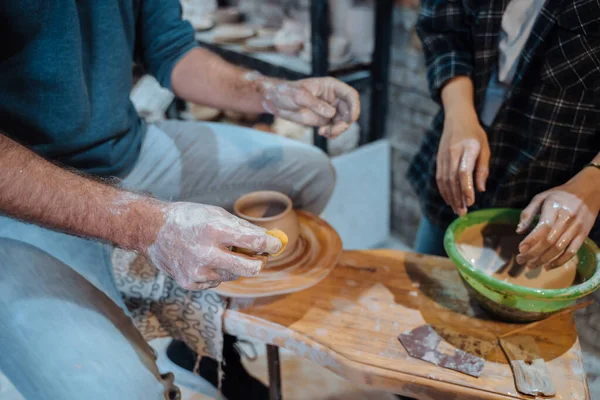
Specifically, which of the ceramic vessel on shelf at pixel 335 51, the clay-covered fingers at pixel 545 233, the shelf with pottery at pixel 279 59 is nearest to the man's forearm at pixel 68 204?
the clay-covered fingers at pixel 545 233

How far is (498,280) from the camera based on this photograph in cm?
91

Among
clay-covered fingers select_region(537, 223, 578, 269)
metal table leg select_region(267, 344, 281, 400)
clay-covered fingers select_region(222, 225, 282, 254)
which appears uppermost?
clay-covered fingers select_region(222, 225, 282, 254)

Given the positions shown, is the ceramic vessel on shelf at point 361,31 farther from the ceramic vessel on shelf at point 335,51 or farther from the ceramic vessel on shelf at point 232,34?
the ceramic vessel on shelf at point 232,34

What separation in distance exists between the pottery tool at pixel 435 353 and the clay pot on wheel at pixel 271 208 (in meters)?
0.33

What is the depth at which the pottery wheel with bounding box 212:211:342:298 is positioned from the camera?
3.38ft

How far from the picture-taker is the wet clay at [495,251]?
3.60 feet

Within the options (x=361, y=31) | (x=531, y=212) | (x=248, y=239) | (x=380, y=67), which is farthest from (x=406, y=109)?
(x=248, y=239)

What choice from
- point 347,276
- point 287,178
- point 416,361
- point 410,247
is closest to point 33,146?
point 287,178

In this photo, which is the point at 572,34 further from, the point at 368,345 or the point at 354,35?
the point at 354,35

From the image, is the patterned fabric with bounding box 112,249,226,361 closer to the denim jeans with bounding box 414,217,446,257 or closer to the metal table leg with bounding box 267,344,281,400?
the metal table leg with bounding box 267,344,281,400

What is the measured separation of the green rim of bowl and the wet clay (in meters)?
0.02

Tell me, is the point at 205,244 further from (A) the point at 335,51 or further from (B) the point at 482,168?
(A) the point at 335,51

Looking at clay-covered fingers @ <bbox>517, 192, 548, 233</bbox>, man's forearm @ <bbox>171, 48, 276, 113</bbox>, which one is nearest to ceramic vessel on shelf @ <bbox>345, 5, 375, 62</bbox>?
man's forearm @ <bbox>171, 48, 276, 113</bbox>

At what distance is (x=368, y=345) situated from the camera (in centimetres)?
99
